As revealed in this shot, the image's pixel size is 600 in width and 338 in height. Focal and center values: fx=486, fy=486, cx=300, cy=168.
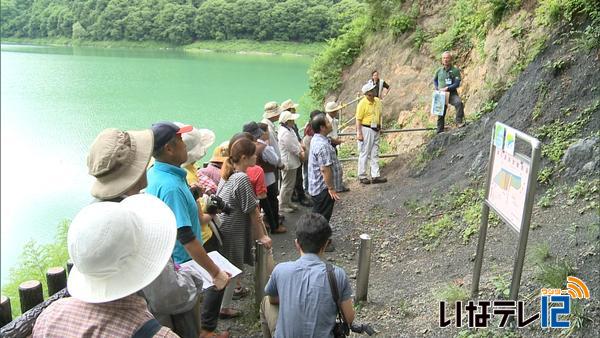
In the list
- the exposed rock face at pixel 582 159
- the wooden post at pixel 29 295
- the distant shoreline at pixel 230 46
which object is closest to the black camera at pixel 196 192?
the wooden post at pixel 29 295

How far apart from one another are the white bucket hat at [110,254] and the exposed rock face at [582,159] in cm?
416

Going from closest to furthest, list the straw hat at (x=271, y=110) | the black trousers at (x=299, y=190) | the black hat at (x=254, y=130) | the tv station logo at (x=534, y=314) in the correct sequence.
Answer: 1. the tv station logo at (x=534, y=314)
2. the black hat at (x=254, y=130)
3. the straw hat at (x=271, y=110)
4. the black trousers at (x=299, y=190)

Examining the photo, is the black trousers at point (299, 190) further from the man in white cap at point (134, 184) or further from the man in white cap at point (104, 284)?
the man in white cap at point (104, 284)

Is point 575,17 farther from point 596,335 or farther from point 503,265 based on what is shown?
point 596,335

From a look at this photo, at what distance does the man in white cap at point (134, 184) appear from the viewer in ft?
7.23

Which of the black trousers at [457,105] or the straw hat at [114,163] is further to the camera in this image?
the black trousers at [457,105]

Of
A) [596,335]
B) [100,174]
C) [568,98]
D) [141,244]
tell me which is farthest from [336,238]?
[141,244]

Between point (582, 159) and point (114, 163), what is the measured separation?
169 inches

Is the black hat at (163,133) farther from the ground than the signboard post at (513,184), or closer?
farther from the ground

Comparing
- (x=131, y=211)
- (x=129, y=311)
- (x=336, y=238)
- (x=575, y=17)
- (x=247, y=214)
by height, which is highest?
(x=575, y=17)

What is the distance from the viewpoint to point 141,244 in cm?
172

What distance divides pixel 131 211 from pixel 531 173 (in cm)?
207

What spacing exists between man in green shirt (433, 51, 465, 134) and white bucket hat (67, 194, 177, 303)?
23.2ft

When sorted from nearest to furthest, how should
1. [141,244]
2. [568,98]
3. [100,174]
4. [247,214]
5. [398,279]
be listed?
[141,244] < [100,174] < [247,214] < [398,279] < [568,98]
